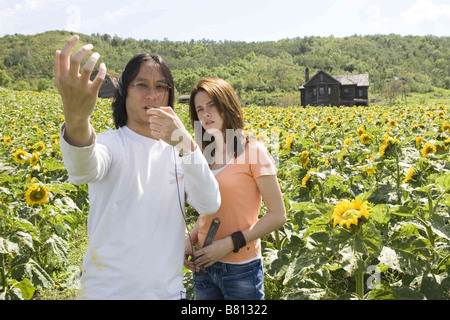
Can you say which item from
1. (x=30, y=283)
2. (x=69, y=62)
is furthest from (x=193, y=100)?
(x=30, y=283)

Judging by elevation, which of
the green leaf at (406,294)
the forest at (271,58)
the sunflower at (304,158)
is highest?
the forest at (271,58)

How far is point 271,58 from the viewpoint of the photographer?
97125 mm

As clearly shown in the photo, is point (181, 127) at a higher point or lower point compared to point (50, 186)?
higher

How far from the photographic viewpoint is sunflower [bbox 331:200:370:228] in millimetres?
1649

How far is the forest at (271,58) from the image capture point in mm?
65812

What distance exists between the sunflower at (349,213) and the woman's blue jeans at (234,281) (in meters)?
0.42

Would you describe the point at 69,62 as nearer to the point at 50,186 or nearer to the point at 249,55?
the point at 50,186

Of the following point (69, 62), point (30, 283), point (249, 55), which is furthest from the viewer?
point (249, 55)

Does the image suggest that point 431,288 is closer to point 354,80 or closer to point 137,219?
point 137,219

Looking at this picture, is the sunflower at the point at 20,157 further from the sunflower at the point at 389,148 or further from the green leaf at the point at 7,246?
the sunflower at the point at 389,148

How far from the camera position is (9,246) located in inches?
86.0

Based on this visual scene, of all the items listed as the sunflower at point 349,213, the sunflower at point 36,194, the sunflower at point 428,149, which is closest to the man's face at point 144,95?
the sunflower at point 349,213

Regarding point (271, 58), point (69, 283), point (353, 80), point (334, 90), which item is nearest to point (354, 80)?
point (353, 80)
